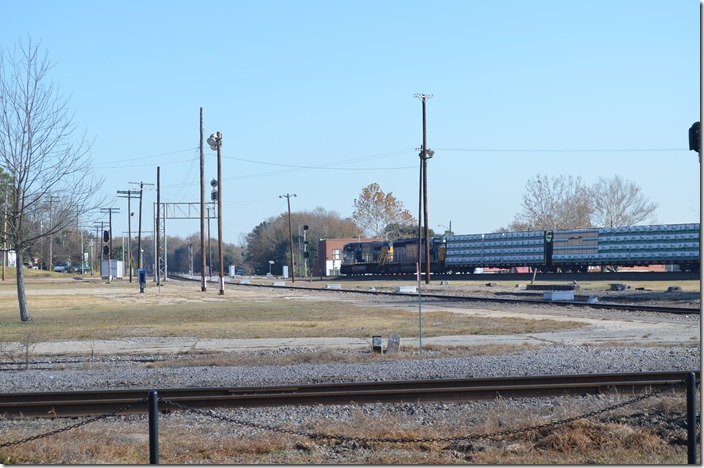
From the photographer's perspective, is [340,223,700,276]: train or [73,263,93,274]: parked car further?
[73,263,93,274]: parked car

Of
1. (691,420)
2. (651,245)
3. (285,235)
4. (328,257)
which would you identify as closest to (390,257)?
(651,245)

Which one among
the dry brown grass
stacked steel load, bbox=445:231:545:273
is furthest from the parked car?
the dry brown grass

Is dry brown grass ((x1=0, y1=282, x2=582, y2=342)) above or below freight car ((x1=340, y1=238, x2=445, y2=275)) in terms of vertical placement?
below

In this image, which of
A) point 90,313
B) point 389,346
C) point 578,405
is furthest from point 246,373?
point 90,313

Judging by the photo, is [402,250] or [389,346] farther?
[402,250]

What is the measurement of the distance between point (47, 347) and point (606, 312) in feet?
65.3

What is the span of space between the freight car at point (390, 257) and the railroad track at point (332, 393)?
211 ft

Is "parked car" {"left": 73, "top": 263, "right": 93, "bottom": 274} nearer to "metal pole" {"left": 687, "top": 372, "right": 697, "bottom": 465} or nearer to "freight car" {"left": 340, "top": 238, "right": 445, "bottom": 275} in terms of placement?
"freight car" {"left": 340, "top": 238, "right": 445, "bottom": 275}

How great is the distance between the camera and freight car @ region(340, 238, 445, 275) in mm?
83438

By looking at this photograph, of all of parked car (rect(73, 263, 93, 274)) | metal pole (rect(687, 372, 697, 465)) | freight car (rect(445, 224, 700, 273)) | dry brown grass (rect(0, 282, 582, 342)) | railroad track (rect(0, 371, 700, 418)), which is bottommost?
parked car (rect(73, 263, 93, 274))

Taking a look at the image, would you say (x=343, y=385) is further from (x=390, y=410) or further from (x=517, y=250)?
(x=517, y=250)

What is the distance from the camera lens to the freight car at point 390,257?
83438 millimetres

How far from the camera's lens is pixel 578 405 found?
11.6 meters

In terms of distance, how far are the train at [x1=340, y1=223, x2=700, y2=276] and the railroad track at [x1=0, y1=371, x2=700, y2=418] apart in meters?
51.8
